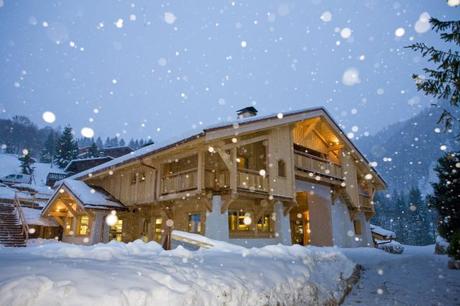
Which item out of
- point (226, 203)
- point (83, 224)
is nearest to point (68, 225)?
point (83, 224)

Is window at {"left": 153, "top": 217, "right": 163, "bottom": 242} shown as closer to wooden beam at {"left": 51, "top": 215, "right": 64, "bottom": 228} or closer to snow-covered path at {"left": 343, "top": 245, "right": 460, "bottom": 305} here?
wooden beam at {"left": 51, "top": 215, "right": 64, "bottom": 228}

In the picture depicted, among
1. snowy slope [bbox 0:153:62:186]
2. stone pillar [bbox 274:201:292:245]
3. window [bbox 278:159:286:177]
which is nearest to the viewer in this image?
stone pillar [bbox 274:201:292:245]

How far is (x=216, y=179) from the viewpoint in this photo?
50.0 ft

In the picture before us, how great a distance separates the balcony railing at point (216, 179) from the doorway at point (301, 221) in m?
9.85

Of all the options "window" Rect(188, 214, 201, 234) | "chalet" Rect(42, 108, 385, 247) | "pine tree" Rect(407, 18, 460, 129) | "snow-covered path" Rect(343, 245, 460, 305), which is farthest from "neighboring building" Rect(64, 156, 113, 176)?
"pine tree" Rect(407, 18, 460, 129)

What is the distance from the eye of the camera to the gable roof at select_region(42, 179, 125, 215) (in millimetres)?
18312

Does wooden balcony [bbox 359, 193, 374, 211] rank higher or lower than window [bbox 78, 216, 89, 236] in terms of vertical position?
higher

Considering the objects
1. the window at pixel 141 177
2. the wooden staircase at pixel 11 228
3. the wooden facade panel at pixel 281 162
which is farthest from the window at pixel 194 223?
the wooden staircase at pixel 11 228

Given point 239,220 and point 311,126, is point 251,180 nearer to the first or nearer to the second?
point 239,220

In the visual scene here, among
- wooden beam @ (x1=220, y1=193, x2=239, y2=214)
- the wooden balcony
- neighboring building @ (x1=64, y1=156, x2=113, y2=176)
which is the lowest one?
wooden beam @ (x1=220, y1=193, x2=239, y2=214)

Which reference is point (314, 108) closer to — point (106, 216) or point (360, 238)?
point (360, 238)

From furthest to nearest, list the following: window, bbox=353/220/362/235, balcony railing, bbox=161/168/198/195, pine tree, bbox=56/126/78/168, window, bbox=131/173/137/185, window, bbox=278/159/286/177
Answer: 1. pine tree, bbox=56/126/78/168
2. window, bbox=353/220/362/235
3. window, bbox=131/173/137/185
4. window, bbox=278/159/286/177
5. balcony railing, bbox=161/168/198/195

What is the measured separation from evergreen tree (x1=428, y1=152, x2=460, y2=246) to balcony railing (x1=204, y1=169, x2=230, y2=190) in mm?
14165

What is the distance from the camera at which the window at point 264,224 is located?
16759mm
